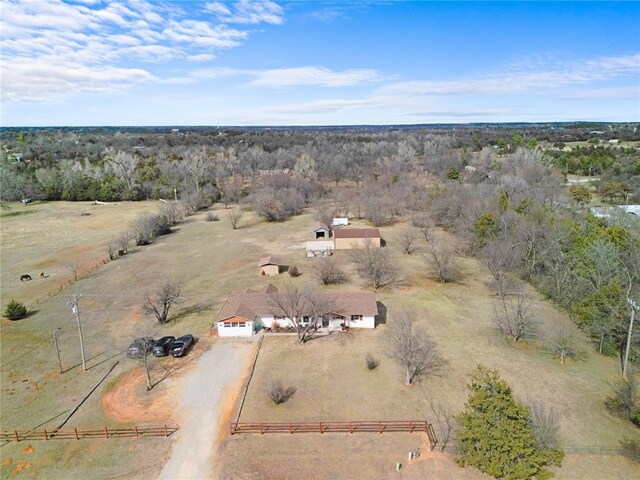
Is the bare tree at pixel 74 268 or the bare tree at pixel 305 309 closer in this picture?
the bare tree at pixel 305 309

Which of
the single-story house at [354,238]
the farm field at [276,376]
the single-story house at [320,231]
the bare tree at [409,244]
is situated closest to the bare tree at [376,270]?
the farm field at [276,376]

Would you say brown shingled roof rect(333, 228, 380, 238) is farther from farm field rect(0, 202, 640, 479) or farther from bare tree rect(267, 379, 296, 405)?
bare tree rect(267, 379, 296, 405)

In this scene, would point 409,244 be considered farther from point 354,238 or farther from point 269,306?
point 269,306

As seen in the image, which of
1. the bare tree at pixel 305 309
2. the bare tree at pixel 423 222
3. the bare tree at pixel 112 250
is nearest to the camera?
the bare tree at pixel 305 309

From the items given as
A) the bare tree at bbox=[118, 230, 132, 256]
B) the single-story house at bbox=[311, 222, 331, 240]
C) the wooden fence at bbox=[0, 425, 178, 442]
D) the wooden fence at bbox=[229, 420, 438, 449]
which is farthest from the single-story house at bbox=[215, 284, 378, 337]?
the bare tree at bbox=[118, 230, 132, 256]

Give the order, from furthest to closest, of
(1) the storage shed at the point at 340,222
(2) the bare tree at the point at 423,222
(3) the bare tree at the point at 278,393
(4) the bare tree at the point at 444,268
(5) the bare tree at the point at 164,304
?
(1) the storage shed at the point at 340,222, (2) the bare tree at the point at 423,222, (4) the bare tree at the point at 444,268, (5) the bare tree at the point at 164,304, (3) the bare tree at the point at 278,393

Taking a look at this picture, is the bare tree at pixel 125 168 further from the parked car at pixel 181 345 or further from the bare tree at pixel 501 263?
the bare tree at pixel 501 263

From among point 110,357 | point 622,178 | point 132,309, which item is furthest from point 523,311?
point 622,178
